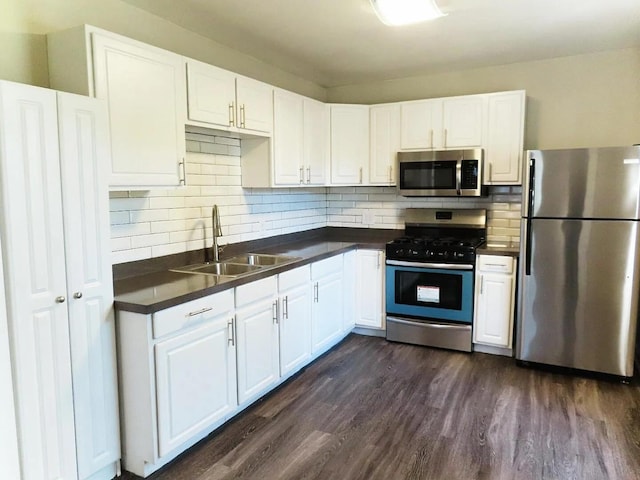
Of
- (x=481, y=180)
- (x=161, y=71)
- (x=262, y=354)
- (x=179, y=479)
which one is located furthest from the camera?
(x=481, y=180)

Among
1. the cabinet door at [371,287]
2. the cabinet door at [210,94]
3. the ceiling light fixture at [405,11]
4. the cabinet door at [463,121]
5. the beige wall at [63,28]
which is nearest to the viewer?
the beige wall at [63,28]

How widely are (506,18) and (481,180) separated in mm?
1319

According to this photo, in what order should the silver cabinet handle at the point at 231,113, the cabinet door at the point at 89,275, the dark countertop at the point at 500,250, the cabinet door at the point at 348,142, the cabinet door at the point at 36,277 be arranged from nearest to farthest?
1. the cabinet door at the point at 36,277
2. the cabinet door at the point at 89,275
3. the silver cabinet handle at the point at 231,113
4. the dark countertop at the point at 500,250
5. the cabinet door at the point at 348,142

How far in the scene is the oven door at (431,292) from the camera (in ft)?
12.5

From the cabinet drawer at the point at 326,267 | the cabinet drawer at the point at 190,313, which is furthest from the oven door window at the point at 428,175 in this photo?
the cabinet drawer at the point at 190,313

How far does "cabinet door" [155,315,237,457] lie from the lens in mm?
2207

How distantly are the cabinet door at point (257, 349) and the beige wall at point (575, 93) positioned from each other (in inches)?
109

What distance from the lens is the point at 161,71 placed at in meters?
2.45

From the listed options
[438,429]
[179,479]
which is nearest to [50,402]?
[179,479]

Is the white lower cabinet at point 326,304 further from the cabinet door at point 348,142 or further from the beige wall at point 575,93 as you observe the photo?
the beige wall at point 575,93

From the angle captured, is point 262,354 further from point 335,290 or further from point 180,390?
point 335,290

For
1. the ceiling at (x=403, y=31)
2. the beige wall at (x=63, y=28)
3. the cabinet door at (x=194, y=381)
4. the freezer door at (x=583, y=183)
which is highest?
the ceiling at (x=403, y=31)

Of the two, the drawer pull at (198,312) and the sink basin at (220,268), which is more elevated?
the sink basin at (220,268)

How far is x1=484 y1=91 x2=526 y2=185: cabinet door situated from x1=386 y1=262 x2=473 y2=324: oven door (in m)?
0.84
